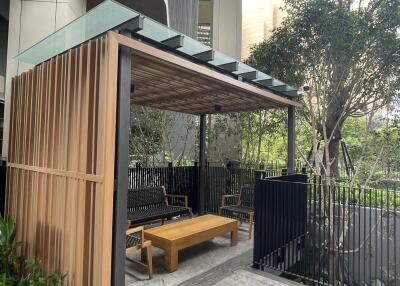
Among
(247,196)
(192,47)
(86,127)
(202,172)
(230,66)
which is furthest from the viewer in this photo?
(202,172)

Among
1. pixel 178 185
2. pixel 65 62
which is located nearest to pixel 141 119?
pixel 178 185

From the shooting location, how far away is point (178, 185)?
7.80 metres

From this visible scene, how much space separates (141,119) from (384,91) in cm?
685

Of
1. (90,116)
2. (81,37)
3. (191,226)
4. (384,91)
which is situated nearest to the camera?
(90,116)

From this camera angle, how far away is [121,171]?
2916mm

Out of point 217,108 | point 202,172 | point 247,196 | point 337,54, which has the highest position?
point 337,54

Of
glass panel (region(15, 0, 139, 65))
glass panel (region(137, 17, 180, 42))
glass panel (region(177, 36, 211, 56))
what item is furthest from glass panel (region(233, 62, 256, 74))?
glass panel (region(15, 0, 139, 65))

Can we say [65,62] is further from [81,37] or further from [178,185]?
[178,185]

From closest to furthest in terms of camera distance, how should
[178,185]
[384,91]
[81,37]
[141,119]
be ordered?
[81,37] → [384,91] → [178,185] → [141,119]

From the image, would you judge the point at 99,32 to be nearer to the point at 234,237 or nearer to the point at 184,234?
the point at 184,234

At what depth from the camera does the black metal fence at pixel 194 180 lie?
23.7ft

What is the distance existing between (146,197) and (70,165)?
127 inches

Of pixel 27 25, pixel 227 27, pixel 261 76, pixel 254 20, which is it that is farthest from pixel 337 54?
pixel 254 20

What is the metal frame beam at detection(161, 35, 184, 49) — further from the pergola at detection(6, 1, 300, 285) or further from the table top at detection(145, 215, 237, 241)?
the table top at detection(145, 215, 237, 241)
